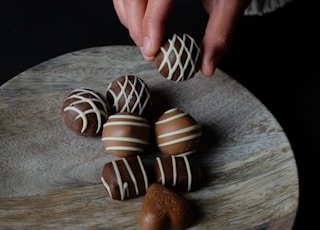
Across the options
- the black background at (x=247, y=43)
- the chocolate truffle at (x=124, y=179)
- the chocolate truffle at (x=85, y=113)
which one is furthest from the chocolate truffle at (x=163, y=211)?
the black background at (x=247, y=43)

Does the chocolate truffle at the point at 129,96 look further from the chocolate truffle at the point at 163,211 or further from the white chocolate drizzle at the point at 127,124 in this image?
the chocolate truffle at the point at 163,211

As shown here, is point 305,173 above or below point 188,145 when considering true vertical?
below

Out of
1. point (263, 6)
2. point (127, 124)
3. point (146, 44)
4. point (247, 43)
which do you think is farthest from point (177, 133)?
point (263, 6)

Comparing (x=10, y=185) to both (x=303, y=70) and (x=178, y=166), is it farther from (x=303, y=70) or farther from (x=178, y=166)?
(x=303, y=70)

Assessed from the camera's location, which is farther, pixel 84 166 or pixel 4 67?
pixel 4 67

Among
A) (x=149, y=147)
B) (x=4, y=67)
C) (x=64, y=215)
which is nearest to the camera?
(x=64, y=215)

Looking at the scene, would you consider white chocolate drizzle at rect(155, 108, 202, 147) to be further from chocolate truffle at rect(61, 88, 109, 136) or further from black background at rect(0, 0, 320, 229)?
black background at rect(0, 0, 320, 229)

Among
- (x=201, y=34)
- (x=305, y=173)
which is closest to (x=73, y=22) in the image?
(x=201, y=34)
